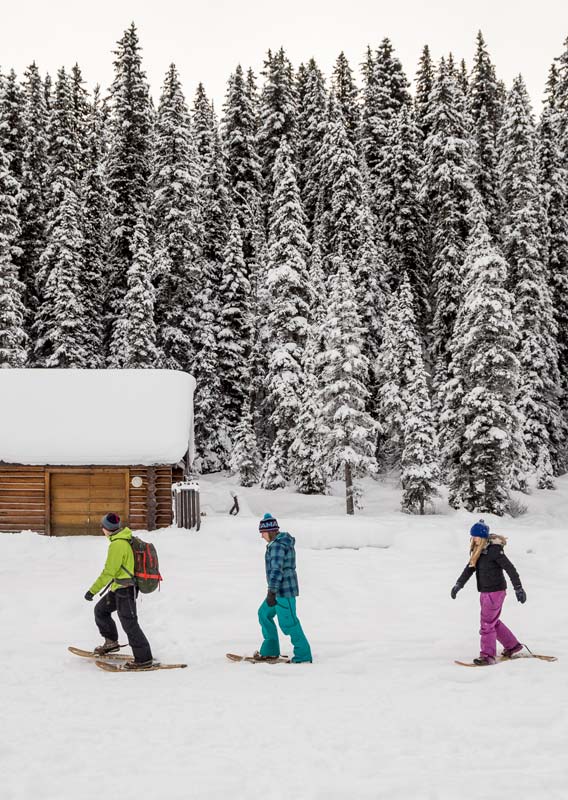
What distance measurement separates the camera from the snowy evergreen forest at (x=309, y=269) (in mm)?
27484

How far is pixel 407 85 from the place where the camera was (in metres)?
46.1

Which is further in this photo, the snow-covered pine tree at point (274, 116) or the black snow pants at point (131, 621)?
the snow-covered pine tree at point (274, 116)

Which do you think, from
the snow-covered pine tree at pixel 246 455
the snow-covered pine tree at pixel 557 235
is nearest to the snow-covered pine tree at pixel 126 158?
the snow-covered pine tree at pixel 246 455

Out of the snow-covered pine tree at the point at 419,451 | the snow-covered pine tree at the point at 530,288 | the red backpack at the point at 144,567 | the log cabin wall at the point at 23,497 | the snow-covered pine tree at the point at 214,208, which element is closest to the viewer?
the red backpack at the point at 144,567

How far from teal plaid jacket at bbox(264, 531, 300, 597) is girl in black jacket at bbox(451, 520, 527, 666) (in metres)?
2.02

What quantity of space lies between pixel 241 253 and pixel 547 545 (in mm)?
25791

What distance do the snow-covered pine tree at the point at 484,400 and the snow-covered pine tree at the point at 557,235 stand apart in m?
10.4

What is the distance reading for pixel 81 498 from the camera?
19109 mm

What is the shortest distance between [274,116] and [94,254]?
15008 millimetres

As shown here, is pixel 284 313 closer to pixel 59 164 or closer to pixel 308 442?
pixel 308 442

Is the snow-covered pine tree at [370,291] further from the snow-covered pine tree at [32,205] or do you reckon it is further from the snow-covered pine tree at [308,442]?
the snow-covered pine tree at [32,205]

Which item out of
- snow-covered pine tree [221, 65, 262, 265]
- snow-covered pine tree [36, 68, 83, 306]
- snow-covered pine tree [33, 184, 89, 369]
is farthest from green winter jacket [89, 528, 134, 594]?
snow-covered pine tree [221, 65, 262, 265]

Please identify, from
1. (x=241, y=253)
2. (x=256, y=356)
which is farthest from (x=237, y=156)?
(x=256, y=356)

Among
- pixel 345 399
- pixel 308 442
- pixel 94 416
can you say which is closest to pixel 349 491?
pixel 345 399
